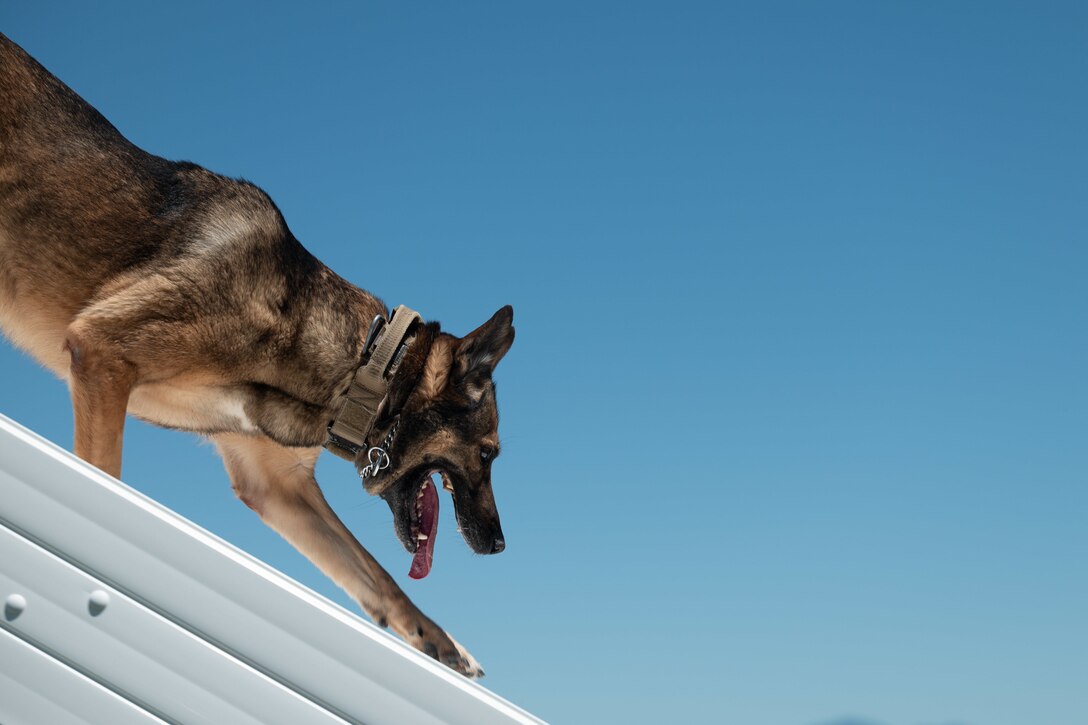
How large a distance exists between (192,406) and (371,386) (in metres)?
→ 0.85

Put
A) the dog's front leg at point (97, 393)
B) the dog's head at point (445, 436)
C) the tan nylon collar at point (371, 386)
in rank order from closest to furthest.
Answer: the dog's front leg at point (97, 393) → the tan nylon collar at point (371, 386) → the dog's head at point (445, 436)

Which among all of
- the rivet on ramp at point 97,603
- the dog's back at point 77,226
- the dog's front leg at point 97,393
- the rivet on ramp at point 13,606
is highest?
the dog's back at point 77,226

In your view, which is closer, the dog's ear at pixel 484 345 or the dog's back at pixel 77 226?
the dog's back at pixel 77 226

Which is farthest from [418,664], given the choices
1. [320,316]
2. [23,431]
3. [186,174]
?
[186,174]

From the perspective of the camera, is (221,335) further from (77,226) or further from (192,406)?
(77,226)

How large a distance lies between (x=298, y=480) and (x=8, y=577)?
318cm

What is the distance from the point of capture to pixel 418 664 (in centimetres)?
161

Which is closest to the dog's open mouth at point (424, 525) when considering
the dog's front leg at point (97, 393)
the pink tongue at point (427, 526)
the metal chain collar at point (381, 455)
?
the pink tongue at point (427, 526)

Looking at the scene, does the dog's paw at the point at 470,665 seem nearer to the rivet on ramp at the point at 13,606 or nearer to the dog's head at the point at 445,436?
the dog's head at the point at 445,436

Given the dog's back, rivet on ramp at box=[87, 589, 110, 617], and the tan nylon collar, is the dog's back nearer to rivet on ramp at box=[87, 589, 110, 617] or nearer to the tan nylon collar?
the tan nylon collar

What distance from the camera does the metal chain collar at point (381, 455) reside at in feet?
14.5

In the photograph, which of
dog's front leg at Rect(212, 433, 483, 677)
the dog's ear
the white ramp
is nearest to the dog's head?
the dog's ear

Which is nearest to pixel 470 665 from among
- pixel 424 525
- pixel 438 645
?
pixel 438 645

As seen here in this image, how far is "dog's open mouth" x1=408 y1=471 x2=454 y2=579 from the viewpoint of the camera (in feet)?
15.1
